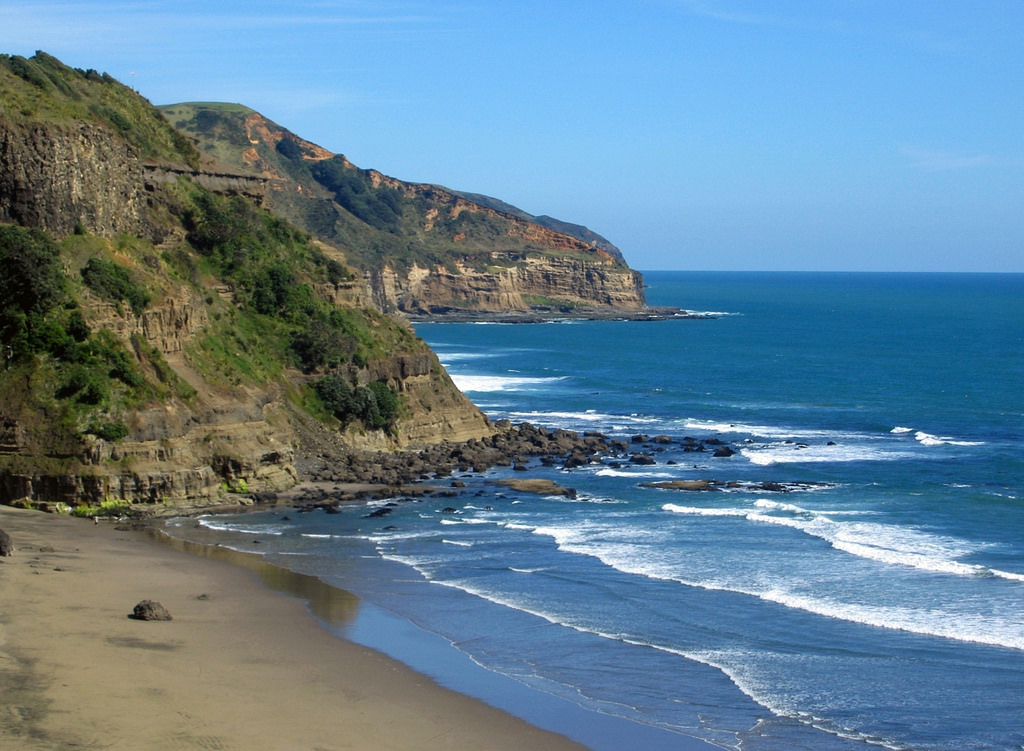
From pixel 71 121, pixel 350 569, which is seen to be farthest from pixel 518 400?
pixel 350 569

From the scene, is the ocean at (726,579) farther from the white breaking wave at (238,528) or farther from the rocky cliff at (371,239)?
the rocky cliff at (371,239)

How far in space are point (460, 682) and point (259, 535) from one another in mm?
17025

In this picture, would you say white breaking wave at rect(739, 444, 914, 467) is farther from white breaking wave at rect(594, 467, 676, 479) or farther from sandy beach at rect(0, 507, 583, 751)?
sandy beach at rect(0, 507, 583, 751)

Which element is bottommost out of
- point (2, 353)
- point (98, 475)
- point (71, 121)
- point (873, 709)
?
point (873, 709)

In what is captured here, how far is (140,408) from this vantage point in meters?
45.4

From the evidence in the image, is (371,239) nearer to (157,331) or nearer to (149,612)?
(157,331)

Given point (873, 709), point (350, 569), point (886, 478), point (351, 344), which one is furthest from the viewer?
point (351, 344)

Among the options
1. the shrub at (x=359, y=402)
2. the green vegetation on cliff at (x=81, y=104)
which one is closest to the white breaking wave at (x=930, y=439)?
the shrub at (x=359, y=402)

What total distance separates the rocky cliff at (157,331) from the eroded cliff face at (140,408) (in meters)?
0.07

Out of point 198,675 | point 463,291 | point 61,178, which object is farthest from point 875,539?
point 463,291

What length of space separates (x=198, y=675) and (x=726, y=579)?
57.4ft

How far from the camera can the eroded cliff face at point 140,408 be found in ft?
142

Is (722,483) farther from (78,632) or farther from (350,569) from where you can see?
(78,632)

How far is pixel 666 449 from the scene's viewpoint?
66250 mm
